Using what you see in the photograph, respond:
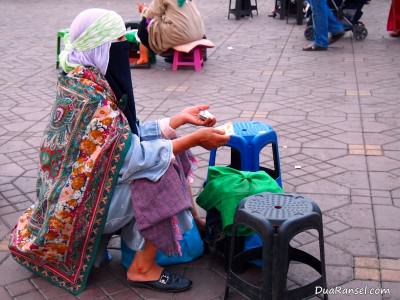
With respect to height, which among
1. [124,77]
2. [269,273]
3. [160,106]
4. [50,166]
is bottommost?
[160,106]

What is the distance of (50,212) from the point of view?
2.87 metres

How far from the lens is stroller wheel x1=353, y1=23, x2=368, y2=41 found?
32.1ft

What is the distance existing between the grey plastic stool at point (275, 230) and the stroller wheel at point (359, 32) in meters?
7.66

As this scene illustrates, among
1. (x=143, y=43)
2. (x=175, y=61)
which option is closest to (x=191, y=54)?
(x=175, y=61)

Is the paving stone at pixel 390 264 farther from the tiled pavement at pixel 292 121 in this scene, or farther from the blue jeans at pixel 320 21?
the blue jeans at pixel 320 21

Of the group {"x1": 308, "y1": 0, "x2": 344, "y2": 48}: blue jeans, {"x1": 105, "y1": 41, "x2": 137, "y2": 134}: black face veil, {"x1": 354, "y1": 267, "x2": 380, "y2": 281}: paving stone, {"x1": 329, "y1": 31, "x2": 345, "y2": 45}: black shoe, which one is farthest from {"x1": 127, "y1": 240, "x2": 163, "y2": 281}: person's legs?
{"x1": 329, "y1": 31, "x2": 345, "y2": 45}: black shoe

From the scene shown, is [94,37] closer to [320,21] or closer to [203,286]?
[203,286]

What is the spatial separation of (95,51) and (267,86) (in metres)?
4.42

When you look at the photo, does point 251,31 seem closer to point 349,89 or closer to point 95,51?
point 349,89

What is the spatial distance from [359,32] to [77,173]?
8052mm

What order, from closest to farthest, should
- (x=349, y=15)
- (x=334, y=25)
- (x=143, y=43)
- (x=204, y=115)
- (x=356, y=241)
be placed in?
(x=204, y=115)
(x=356, y=241)
(x=143, y=43)
(x=334, y=25)
(x=349, y=15)

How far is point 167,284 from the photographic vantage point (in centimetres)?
297

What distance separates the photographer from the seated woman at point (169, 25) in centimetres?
762

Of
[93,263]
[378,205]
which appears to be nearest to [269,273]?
[93,263]
